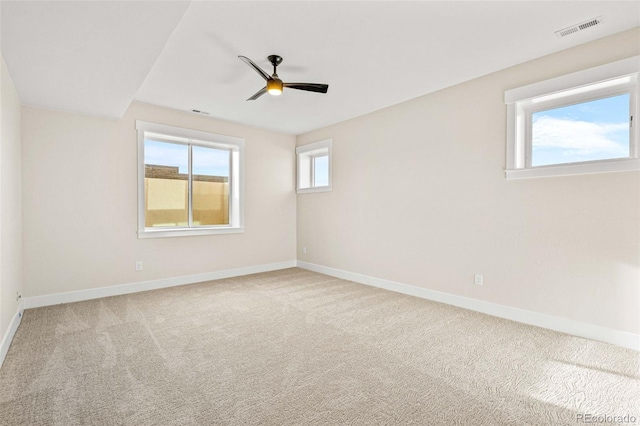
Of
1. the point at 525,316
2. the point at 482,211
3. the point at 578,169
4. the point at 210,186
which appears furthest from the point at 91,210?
the point at 578,169

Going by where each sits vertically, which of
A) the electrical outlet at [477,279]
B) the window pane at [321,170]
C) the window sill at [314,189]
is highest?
the window pane at [321,170]

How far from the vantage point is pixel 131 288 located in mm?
4105

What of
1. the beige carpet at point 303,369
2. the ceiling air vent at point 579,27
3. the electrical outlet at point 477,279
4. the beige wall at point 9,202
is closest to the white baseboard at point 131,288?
the beige carpet at point 303,369

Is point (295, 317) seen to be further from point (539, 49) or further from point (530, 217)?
point (539, 49)

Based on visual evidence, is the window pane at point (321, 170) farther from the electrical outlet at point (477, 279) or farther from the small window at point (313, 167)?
the electrical outlet at point (477, 279)

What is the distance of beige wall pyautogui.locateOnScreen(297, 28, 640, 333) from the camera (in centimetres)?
258

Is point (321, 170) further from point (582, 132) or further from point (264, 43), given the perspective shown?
point (582, 132)

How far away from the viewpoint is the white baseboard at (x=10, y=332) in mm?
2278

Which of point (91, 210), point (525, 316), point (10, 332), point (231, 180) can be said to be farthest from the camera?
point (231, 180)

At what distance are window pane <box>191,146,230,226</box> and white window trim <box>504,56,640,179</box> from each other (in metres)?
4.15

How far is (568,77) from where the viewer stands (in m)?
2.75

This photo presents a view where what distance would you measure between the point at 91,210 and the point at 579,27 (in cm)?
545

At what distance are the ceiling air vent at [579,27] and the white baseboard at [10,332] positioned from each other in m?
5.10

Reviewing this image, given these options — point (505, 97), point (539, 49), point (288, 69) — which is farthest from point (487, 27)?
point (288, 69)
